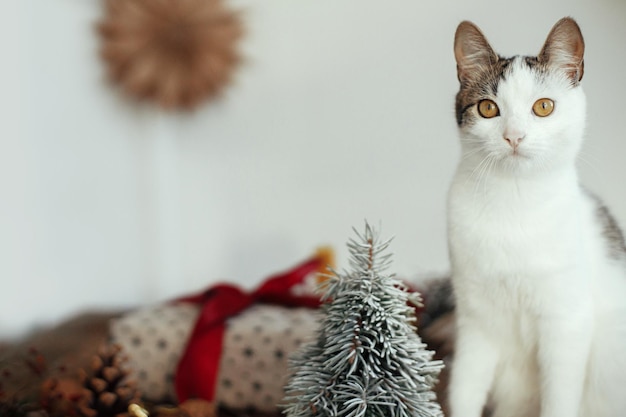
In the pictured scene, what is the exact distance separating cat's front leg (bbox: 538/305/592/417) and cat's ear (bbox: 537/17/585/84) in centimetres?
19

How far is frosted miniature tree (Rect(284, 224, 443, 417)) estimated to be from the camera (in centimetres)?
46

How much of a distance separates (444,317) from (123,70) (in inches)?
26.6

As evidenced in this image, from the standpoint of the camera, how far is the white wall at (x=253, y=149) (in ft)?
2.00

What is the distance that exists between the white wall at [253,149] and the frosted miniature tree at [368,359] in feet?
0.70

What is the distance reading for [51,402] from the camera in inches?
25.5

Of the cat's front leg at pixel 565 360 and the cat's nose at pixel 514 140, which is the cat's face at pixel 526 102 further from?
the cat's front leg at pixel 565 360

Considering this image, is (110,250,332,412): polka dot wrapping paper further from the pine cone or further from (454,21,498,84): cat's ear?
(454,21,498,84): cat's ear

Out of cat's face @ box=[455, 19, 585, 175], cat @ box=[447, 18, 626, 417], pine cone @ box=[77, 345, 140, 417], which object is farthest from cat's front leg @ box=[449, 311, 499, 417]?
pine cone @ box=[77, 345, 140, 417]

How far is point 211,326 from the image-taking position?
0.78 m

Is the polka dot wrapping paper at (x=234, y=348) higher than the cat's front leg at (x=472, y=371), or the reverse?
the cat's front leg at (x=472, y=371)

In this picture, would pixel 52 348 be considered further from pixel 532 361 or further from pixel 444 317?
pixel 532 361

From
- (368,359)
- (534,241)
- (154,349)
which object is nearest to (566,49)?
(534,241)

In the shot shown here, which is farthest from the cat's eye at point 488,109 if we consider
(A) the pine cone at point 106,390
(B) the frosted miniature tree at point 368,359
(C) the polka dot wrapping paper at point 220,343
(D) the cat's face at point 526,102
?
(A) the pine cone at point 106,390

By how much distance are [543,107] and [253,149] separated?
0.62 meters
